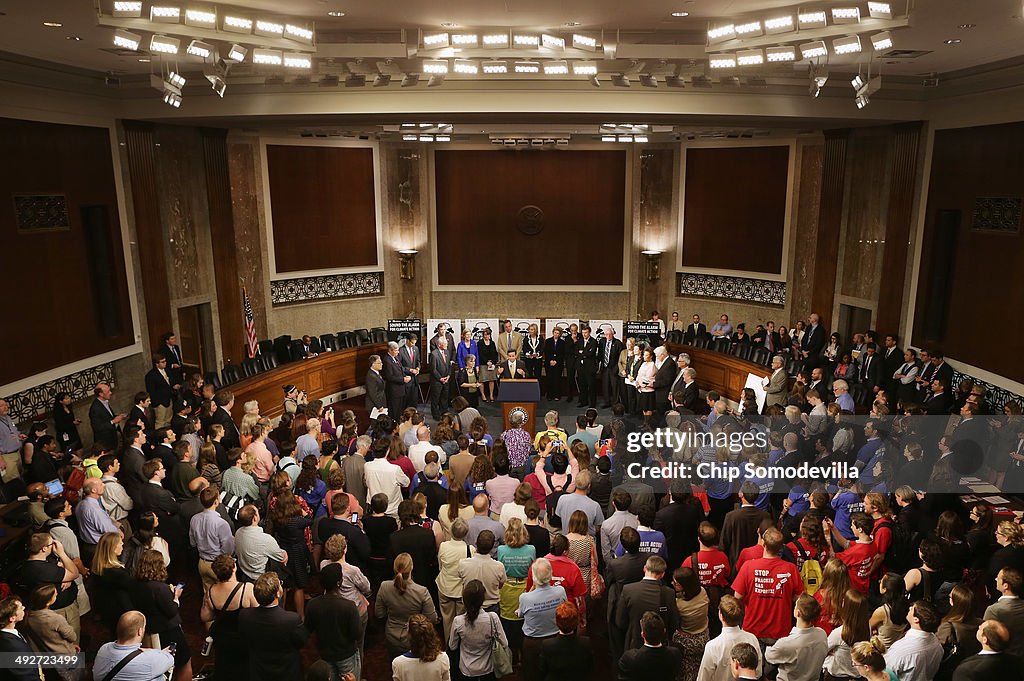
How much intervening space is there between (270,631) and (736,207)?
13.6m

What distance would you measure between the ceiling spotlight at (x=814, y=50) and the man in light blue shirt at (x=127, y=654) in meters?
7.43

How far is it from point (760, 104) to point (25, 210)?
10145 millimetres

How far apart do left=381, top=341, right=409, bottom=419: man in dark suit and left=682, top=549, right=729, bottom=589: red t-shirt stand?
7.52 m

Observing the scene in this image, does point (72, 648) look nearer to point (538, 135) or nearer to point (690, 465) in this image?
point (690, 465)

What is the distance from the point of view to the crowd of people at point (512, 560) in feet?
14.6

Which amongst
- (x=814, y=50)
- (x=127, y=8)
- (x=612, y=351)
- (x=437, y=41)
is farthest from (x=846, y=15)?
(x=612, y=351)

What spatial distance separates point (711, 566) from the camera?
5320 mm

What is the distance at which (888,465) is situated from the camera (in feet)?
23.4

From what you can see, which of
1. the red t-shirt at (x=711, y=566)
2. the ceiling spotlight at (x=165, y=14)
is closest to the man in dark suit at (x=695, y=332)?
the red t-shirt at (x=711, y=566)

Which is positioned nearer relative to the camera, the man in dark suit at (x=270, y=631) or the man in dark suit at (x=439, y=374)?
the man in dark suit at (x=270, y=631)

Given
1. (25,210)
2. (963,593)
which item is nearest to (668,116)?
(963,593)

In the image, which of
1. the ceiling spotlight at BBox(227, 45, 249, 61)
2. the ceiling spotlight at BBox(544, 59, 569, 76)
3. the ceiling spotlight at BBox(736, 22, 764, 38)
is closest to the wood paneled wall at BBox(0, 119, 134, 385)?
the ceiling spotlight at BBox(227, 45, 249, 61)

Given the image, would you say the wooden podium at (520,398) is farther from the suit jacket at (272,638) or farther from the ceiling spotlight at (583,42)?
the suit jacket at (272,638)

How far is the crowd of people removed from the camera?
14.6 feet
